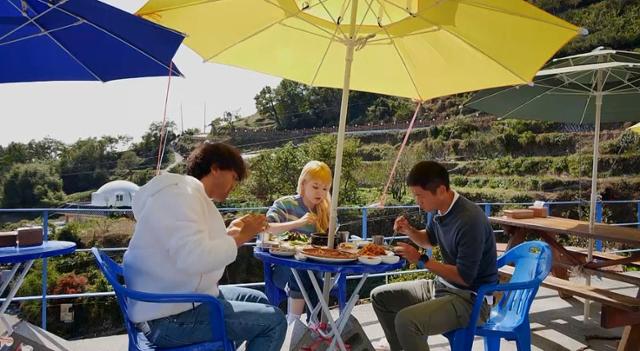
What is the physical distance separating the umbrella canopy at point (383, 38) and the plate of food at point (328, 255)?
0.96m

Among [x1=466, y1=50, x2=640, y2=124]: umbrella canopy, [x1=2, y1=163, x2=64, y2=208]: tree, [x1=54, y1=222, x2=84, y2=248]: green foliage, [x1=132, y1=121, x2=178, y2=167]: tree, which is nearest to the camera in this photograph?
[x1=466, y1=50, x2=640, y2=124]: umbrella canopy

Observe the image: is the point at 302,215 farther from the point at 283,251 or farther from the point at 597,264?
the point at 597,264

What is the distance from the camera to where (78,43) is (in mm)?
2096

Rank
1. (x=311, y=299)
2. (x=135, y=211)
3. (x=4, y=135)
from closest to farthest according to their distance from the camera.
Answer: (x=135, y=211), (x=311, y=299), (x=4, y=135)

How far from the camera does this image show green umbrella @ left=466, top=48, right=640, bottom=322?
129 inches

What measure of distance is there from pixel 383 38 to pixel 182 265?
158 centimetres

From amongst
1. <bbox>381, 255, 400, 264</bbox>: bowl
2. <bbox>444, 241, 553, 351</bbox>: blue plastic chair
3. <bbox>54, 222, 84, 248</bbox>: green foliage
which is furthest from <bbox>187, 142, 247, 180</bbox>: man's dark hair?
<bbox>54, 222, 84, 248</bbox>: green foliage

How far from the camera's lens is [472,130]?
140 ft

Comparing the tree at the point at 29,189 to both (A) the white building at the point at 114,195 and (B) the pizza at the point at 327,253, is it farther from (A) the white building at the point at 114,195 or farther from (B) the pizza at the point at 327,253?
(B) the pizza at the point at 327,253

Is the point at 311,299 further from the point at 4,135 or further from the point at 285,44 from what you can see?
the point at 4,135

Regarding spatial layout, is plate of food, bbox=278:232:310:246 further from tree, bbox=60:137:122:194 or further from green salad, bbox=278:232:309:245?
tree, bbox=60:137:122:194

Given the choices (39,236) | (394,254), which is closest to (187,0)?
(39,236)

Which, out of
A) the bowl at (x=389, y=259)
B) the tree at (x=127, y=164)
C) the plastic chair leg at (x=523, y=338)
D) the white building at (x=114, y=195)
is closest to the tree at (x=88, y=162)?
the tree at (x=127, y=164)

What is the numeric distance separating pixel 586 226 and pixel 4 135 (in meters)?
59.7
